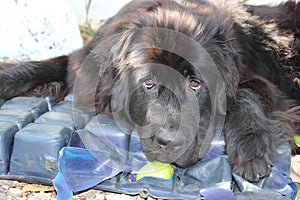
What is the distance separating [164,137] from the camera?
2.79 m

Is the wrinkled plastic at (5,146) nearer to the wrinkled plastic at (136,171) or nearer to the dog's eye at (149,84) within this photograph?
the wrinkled plastic at (136,171)

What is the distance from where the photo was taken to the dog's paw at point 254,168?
2891 millimetres

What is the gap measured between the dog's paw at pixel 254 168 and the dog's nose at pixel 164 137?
48 cm

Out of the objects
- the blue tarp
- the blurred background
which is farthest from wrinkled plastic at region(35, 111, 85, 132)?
the blurred background

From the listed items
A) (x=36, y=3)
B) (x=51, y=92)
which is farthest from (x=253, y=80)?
(x=36, y=3)

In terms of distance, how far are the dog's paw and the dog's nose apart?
476mm

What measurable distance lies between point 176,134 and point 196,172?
0.34 m

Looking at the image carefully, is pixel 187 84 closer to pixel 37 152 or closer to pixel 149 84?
pixel 149 84

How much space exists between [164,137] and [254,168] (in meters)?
0.59

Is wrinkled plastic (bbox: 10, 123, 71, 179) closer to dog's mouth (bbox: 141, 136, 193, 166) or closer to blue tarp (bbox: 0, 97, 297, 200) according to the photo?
blue tarp (bbox: 0, 97, 297, 200)

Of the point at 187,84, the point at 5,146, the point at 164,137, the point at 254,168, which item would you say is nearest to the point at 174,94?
the point at 187,84

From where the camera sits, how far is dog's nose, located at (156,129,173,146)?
2.79m

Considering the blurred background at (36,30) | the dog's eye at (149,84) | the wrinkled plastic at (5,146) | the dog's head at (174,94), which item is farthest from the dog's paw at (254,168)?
the blurred background at (36,30)

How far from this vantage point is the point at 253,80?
3.51m
